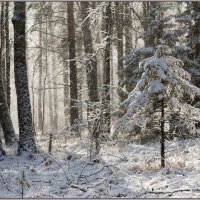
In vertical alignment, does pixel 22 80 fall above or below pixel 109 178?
above

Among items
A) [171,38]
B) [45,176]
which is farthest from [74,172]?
[171,38]

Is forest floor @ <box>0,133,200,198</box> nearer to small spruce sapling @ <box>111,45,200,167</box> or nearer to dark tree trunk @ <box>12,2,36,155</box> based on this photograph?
small spruce sapling @ <box>111,45,200,167</box>

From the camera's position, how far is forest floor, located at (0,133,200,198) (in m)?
7.21

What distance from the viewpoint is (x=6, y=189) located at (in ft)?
25.4

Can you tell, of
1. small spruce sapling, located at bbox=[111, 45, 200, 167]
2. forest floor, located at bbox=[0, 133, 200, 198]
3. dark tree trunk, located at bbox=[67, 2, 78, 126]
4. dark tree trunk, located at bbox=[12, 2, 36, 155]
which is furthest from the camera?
dark tree trunk, located at bbox=[67, 2, 78, 126]

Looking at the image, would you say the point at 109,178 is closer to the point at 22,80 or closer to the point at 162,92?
the point at 162,92

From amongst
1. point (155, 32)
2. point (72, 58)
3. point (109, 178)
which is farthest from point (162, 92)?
point (72, 58)

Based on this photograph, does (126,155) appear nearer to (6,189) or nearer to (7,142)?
(6,189)

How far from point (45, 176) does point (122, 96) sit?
1018 centimetres

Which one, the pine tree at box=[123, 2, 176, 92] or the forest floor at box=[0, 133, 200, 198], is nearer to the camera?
the forest floor at box=[0, 133, 200, 198]

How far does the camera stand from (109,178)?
25.5ft

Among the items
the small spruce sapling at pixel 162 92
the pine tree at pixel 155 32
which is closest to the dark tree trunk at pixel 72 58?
the pine tree at pixel 155 32

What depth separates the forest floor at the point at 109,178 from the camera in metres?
7.21

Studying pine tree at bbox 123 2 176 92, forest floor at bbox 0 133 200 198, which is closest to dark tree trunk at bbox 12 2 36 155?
forest floor at bbox 0 133 200 198
